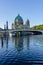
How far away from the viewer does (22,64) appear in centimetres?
1950

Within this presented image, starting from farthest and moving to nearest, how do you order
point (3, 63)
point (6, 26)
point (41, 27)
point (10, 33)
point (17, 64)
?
point (41, 27), point (6, 26), point (10, 33), point (3, 63), point (17, 64)

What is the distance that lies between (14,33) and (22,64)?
113 m

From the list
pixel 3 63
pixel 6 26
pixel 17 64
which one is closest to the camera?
pixel 17 64

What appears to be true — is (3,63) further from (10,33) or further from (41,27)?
(41,27)

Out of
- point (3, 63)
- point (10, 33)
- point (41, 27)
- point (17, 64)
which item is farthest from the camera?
point (41, 27)

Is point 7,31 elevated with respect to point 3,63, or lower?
elevated

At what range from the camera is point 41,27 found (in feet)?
501

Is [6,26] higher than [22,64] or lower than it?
higher

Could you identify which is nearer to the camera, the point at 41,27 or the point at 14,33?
the point at 14,33

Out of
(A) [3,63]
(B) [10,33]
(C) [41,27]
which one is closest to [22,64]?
(A) [3,63]

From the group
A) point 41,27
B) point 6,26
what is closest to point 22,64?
point 6,26

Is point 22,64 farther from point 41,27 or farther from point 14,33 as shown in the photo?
point 41,27

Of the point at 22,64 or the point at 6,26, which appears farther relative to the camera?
the point at 6,26

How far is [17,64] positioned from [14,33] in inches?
4438
